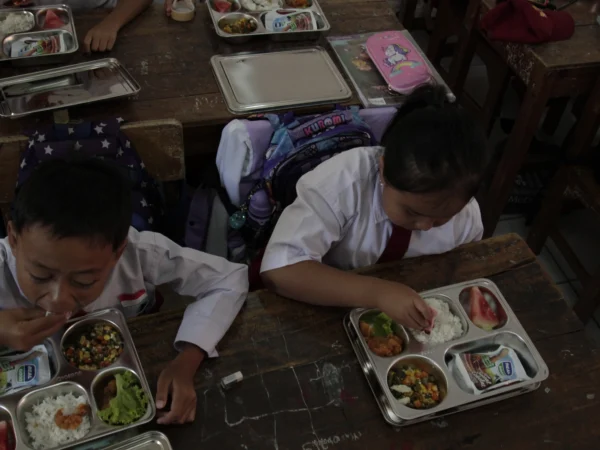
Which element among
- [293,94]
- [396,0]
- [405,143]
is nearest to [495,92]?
[293,94]

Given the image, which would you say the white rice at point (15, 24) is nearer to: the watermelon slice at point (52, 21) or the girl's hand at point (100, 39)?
the watermelon slice at point (52, 21)

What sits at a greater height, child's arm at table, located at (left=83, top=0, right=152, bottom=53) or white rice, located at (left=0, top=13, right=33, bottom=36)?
child's arm at table, located at (left=83, top=0, right=152, bottom=53)

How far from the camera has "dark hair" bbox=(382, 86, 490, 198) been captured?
1170mm

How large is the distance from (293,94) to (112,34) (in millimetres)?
652

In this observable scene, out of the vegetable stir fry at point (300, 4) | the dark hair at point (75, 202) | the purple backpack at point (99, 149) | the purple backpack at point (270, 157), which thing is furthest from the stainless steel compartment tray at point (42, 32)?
the dark hair at point (75, 202)

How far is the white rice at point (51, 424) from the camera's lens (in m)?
0.97

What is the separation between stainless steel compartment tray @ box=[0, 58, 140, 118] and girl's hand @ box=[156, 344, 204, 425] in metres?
0.95

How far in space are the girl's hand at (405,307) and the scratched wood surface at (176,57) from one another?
2.81 feet

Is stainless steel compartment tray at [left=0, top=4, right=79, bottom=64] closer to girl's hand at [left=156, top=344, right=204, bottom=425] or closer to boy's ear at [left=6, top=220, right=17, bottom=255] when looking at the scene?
boy's ear at [left=6, top=220, right=17, bottom=255]

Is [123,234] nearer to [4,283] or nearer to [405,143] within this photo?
[4,283]

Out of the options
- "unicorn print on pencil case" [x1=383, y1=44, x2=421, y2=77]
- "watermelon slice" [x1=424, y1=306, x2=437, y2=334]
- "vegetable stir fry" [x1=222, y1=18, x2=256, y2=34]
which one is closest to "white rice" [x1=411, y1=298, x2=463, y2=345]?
"watermelon slice" [x1=424, y1=306, x2=437, y2=334]

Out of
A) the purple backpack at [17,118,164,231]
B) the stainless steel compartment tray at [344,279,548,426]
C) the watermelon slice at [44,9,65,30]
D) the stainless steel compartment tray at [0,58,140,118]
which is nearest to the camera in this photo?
the stainless steel compartment tray at [344,279,548,426]

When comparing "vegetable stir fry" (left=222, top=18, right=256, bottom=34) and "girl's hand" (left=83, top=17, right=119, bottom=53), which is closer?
"girl's hand" (left=83, top=17, right=119, bottom=53)

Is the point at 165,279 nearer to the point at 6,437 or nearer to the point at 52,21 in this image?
the point at 6,437
